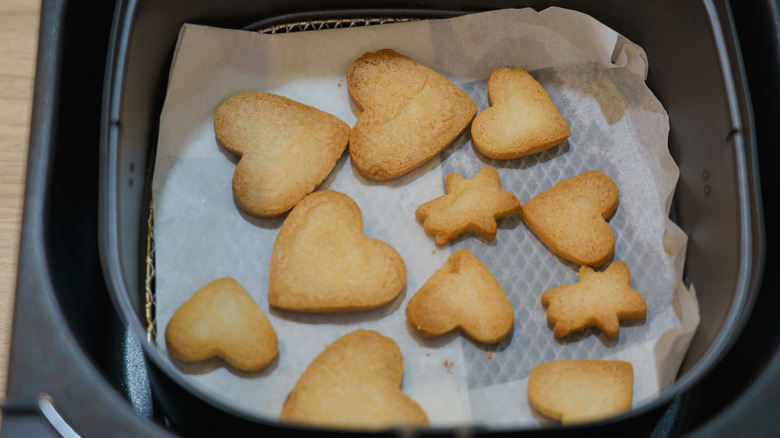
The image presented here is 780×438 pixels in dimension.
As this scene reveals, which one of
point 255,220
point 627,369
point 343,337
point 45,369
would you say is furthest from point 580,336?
point 45,369

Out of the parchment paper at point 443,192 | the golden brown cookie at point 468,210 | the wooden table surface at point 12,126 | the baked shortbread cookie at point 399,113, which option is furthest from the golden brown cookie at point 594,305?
the wooden table surface at point 12,126

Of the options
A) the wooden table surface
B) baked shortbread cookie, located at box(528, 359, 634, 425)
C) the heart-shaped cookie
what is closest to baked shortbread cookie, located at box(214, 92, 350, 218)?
the heart-shaped cookie

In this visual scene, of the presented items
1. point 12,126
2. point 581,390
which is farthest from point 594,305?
point 12,126

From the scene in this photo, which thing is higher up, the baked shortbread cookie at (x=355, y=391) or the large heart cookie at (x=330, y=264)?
the large heart cookie at (x=330, y=264)

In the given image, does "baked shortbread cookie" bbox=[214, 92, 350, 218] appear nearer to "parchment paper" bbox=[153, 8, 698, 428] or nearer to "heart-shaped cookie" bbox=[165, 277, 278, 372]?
"parchment paper" bbox=[153, 8, 698, 428]

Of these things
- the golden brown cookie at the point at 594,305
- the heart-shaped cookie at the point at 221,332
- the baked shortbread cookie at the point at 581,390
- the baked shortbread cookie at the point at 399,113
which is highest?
the baked shortbread cookie at the point at 399,113

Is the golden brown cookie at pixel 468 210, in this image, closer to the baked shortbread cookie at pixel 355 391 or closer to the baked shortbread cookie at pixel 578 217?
the baked shortbread cookie at pixel 578 217

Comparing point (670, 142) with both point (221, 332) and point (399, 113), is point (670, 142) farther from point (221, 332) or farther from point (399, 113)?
point (221, 332)
